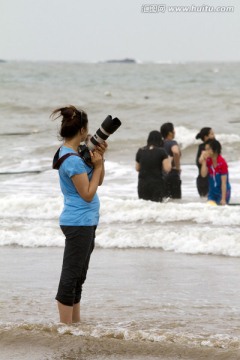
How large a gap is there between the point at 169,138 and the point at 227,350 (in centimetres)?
726

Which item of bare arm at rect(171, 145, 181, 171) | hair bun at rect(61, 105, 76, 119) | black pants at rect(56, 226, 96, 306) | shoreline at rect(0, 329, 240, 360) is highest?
hair bun at rect(61, 105, 76, 119)

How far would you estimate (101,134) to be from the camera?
15.5ft

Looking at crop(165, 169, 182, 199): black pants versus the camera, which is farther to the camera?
crop(165, 169, 182, 199): black pants

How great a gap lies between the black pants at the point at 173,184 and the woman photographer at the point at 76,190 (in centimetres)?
679

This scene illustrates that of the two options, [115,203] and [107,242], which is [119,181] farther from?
[107,242]

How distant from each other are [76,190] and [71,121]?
1.35ft

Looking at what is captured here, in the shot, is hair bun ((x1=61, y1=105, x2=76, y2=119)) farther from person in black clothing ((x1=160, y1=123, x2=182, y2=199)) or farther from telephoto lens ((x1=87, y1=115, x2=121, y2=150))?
person in black clothing ((x1=160, y1=123, x2=182, y2=199))

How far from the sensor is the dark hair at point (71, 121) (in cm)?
487

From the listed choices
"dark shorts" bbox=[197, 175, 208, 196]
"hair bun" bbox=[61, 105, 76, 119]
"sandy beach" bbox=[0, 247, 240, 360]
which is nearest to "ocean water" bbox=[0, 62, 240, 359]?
"sandy beach" bbox=[0, 247, 240, 360]

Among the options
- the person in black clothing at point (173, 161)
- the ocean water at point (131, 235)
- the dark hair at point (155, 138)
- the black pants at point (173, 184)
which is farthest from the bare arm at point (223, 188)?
the black pants at point (173, 184)

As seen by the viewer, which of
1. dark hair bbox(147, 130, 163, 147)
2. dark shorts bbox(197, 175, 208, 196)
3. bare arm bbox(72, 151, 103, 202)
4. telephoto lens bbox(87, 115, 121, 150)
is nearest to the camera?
telephoto lens bbox(87, 115, 121, 150)

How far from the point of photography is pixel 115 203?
10609mm

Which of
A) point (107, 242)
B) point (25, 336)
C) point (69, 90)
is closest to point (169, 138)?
point (107, 242)

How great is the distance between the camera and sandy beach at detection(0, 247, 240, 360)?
4.86m
